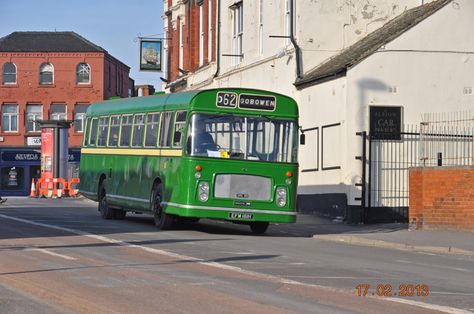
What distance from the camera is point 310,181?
33.6m

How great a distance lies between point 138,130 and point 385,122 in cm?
759

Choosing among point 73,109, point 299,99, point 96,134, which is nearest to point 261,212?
point 96,134

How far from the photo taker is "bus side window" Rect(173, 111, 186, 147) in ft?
78.8

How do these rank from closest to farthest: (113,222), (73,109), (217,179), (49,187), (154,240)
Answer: (154,240), (217,179), (113,222), (49,187), (73,109)

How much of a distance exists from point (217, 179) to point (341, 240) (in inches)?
134

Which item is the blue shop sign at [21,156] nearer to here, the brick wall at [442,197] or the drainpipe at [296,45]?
the drainpipe at [296,45]

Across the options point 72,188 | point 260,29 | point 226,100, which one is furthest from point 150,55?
point 226,100

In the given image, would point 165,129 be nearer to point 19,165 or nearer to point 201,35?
point 201,35

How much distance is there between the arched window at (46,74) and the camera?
77500 mm

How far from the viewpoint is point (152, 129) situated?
26.3 metres

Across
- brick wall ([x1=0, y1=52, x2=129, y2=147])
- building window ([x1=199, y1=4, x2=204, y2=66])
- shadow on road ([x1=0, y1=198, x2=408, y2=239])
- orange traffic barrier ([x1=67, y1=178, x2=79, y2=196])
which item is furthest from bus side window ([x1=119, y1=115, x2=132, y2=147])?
brick wall ([x1=0, y1=52, x2=129, y2=147])

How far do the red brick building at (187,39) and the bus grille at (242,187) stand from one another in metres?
22.0

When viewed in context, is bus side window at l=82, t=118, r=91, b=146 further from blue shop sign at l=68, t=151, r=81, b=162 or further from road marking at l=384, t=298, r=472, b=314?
blue shop sign at l=68, t=151, r=81, b=162

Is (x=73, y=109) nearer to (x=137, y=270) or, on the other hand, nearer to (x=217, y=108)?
(x=217, y=108)
